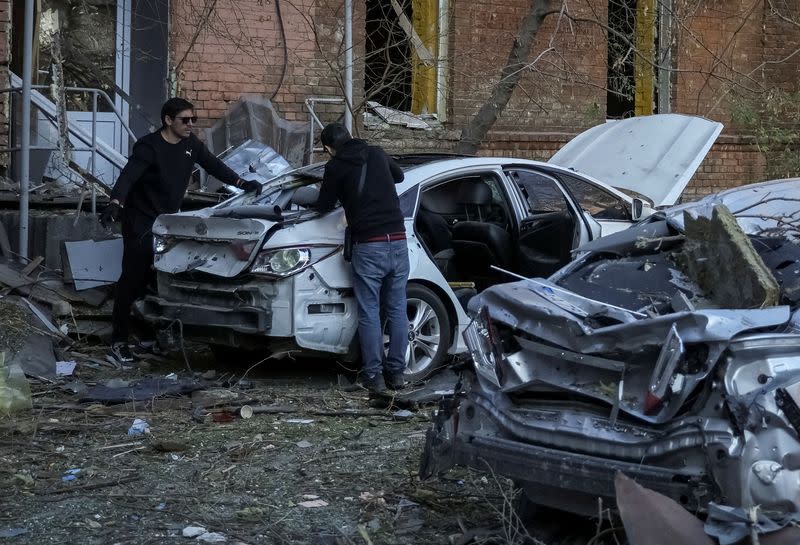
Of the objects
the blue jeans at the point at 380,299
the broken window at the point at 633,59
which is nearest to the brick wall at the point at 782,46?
the broken window at the point at 633,59

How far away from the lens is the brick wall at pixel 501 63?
41.3 ft

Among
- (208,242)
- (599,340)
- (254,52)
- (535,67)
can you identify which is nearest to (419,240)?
(208,242)

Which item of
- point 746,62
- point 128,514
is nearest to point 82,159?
point 128,514

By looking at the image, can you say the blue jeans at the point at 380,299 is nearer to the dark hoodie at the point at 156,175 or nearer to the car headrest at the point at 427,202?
the car headrest at the point at 427,202

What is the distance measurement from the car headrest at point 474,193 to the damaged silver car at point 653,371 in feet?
11.8

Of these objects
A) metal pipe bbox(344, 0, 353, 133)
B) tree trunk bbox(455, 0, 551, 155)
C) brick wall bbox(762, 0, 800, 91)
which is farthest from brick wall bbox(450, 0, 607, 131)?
brick wall bbox(762, 0, 800, 91)

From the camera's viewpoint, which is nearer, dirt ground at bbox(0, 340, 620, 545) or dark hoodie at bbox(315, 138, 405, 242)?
dirt ground at bbox(0, 340, 620, 545)

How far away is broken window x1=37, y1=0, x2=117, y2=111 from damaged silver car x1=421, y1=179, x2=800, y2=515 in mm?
8450

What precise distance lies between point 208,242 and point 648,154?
3880 mm

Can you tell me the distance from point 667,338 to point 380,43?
10169 mm

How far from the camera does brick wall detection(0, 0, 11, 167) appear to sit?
11.2m

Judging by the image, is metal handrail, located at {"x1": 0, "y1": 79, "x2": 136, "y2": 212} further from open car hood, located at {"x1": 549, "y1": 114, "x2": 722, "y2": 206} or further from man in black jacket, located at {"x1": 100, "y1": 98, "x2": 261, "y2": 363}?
open car hood, located at {"x1": 549, "y1": 114, "x2": 722, "y2": 206}

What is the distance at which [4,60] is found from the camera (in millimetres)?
11297

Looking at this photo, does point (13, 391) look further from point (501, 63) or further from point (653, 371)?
point (501, 63)
